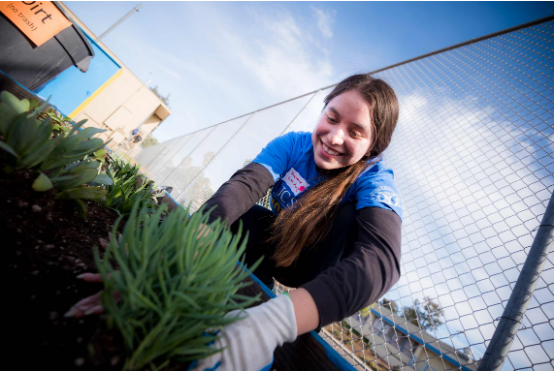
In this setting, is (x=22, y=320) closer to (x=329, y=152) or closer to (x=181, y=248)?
(x=181, y=248)

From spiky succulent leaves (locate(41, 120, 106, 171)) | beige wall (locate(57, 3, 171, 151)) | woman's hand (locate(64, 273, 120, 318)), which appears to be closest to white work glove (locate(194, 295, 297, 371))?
woman's hand (locate(64, 273, 120, 318))

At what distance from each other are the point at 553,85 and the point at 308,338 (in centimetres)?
209

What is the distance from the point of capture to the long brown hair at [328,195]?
1.06 meters

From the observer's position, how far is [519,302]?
915 millimetres

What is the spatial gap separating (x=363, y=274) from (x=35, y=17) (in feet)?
7.56

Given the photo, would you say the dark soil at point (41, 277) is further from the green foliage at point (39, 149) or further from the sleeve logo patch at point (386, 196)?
the sleeve logo patch at point (386, 196)

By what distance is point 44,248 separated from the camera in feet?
1.38

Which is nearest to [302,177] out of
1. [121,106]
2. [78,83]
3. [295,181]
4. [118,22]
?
[295,181]

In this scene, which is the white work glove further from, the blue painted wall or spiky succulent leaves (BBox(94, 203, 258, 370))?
the blue painted wall

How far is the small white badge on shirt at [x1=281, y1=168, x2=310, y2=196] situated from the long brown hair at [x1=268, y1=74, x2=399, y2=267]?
0.14 m

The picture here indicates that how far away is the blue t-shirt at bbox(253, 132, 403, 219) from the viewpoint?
3.07 ft

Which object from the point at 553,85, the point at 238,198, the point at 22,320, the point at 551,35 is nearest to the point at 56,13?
the point at 238,198

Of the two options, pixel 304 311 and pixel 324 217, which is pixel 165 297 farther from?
pixel 324 217

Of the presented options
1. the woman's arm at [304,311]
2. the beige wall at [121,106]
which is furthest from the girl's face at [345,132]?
the beige wall at [121,106]
